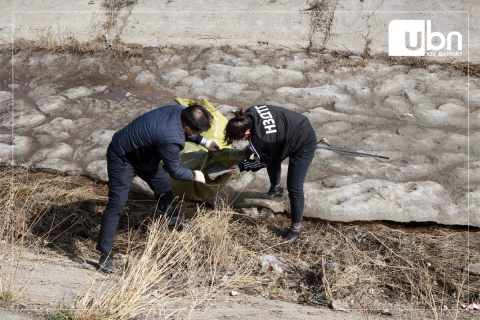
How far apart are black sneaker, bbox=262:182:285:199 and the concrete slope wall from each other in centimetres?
351

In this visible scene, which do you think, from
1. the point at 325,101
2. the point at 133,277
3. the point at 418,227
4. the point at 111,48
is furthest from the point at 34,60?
the point at 418,227

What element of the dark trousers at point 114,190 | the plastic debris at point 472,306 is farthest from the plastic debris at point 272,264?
the plastic debris at point 472,306

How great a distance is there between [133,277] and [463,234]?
277 cm

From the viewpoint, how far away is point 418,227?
11.3ft

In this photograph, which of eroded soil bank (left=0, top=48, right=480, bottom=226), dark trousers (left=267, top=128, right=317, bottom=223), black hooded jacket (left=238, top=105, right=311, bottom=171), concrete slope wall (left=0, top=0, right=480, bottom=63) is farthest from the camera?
concrete slope wall (left=0, top=0, right=480, bottom=63)

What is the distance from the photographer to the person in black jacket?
8.90ft

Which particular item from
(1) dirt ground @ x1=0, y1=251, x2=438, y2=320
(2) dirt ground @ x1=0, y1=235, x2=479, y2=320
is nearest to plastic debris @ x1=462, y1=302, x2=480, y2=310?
(2) dirt ground @ x1=0, y1=235, x2=479, y2=320

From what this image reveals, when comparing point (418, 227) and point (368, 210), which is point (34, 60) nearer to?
point (368, 210)

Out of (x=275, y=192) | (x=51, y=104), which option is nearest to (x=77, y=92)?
(x=51, y=104)

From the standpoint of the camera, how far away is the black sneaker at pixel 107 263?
2.87 meters

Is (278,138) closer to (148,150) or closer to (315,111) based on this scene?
(148,150)

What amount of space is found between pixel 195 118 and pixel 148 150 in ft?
1.47

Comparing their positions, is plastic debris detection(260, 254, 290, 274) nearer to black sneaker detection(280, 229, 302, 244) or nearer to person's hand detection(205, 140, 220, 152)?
black sneaker detection(280, 229, 302, 244)

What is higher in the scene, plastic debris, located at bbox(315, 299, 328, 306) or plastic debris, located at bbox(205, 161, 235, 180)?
plastic debris, located at bbox(205, 161, 235, 180)
